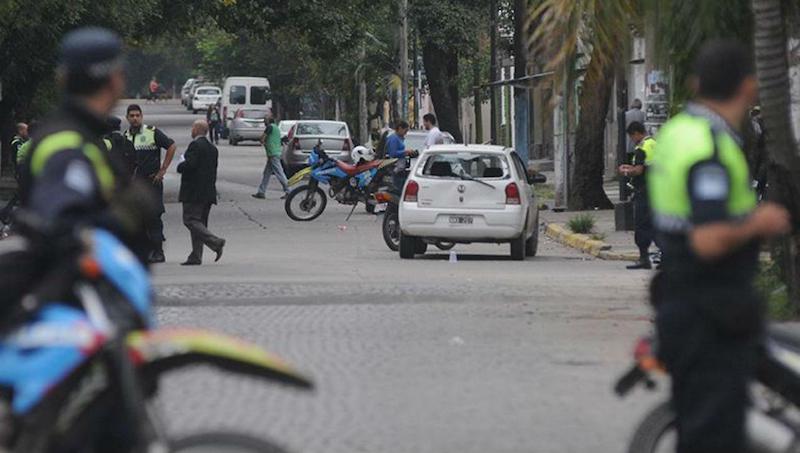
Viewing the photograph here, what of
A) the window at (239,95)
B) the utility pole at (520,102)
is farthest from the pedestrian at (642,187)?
the window at (239,95)

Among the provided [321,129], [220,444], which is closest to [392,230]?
[220,444]

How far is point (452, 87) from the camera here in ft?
189

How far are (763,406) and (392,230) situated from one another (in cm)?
1913

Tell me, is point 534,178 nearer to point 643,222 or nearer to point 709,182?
point 643,222

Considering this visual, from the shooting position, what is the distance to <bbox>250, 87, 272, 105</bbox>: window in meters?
82.2

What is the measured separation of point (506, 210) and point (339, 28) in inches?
701

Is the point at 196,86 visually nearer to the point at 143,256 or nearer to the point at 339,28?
the point at 339,28

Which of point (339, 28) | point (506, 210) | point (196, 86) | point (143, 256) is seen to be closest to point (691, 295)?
point (143, 256)

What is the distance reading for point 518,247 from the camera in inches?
961

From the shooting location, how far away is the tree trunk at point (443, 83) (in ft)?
180

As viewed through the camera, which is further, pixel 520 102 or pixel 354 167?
pixel 520 102

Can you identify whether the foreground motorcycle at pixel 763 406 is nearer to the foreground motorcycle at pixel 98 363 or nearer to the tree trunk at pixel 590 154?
the foreground motorcycle at pixel 98 363

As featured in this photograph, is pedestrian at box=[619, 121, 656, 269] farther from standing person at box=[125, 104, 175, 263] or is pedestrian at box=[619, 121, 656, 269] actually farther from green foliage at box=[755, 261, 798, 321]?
standing person at box=[125, 104, 175, 263]

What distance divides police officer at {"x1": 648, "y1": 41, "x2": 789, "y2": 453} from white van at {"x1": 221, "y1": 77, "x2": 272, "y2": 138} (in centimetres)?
7578
